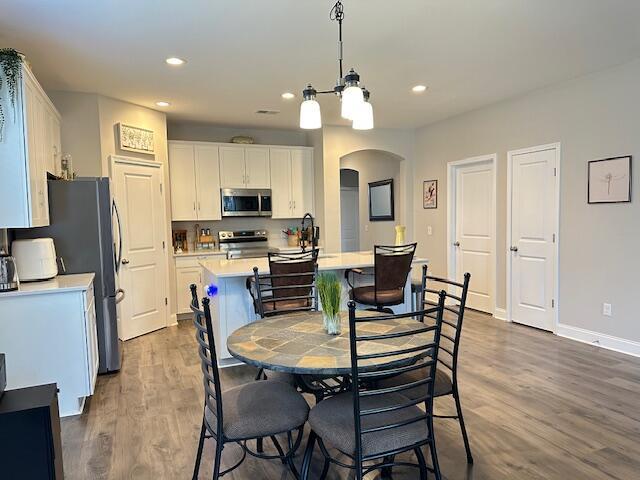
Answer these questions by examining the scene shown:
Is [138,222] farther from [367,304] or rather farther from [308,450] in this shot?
[308,450]

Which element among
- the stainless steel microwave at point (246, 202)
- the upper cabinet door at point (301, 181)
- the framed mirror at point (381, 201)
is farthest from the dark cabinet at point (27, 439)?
the framed mirror at point (381, 201)

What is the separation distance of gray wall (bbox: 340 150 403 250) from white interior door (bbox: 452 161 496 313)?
1194 millimetres

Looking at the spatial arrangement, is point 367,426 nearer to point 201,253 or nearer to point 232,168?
point 201,253

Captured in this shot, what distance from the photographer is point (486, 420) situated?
2.70m

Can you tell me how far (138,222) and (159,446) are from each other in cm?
303

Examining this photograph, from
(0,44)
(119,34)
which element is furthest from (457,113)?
(0,44)

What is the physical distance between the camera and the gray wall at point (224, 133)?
6.02m

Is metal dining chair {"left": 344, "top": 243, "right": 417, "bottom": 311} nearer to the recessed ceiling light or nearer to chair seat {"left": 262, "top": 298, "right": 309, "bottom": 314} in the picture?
chair seat {"left": 262, "top": 298, "right": 309, "bottom": 314}

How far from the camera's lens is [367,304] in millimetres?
3738

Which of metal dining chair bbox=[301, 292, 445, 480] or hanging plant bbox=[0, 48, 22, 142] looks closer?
metal dining chair bbox=[301, 292, 445, 480]

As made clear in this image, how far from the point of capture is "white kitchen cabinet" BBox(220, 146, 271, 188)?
600cm

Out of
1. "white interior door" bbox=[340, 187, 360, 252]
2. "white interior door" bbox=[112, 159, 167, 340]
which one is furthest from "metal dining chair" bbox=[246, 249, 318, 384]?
"white interior door" bbox=[340, 187, 360, 252]

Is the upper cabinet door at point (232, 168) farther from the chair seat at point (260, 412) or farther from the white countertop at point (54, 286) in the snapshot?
the chair seat at point (260, 412)

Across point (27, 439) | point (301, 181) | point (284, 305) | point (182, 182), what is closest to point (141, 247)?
point (182, 182)
